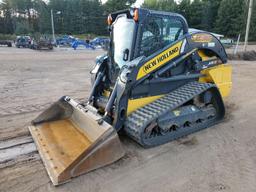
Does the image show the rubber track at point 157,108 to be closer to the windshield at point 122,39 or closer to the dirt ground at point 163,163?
the dirt ground at point 163,163

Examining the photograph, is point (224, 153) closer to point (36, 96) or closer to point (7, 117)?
point (7, 117)

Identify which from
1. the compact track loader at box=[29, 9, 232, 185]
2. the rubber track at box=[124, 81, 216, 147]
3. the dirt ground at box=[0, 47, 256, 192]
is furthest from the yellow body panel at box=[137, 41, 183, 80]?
the dirt ground at box=[0, 47, 256, 192]

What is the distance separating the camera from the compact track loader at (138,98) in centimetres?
349

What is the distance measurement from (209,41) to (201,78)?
79cm

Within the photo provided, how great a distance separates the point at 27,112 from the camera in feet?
18.0

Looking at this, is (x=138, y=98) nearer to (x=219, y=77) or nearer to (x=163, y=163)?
(x=163, y=163)

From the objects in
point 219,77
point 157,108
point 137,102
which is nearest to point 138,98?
point 137,102

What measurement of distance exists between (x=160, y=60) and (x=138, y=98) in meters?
0.77

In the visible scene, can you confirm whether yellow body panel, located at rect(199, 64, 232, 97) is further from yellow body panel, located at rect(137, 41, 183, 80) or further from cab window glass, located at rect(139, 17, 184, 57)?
cab window glass, located at rect(139, 17, 184, 57)

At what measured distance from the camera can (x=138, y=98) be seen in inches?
164

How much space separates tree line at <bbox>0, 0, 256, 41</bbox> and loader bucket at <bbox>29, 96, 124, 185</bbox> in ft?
161

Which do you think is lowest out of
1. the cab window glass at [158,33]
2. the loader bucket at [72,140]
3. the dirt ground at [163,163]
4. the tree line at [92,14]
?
the dirt ground at [163,163]

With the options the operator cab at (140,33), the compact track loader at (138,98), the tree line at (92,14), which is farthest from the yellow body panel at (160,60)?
the tree line at (92,14)

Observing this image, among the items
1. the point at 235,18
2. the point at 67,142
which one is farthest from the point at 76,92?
the point at 235,18
